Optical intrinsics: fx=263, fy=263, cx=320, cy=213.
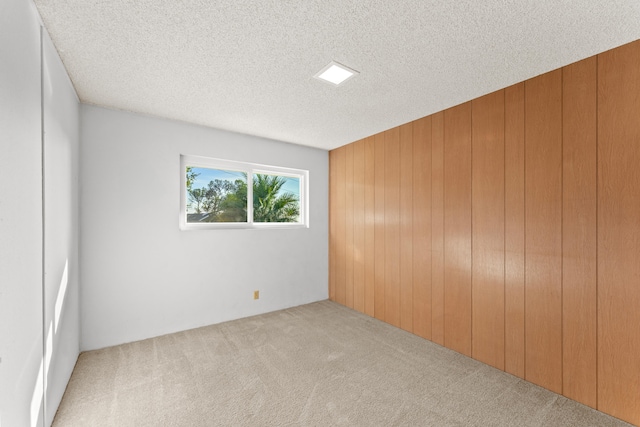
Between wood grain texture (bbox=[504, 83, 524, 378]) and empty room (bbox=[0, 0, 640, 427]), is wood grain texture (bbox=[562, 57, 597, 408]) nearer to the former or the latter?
empty room (bbox=[0, 0, 640, 427])

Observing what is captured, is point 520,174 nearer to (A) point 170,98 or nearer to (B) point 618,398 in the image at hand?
(B) point 618,398

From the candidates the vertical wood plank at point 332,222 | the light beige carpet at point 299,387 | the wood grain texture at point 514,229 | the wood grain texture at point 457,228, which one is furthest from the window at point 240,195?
the wood grain texture at point 514,229

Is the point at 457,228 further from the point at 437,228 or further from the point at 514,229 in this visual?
the point at 514,229

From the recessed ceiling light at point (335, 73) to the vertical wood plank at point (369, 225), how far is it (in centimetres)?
153

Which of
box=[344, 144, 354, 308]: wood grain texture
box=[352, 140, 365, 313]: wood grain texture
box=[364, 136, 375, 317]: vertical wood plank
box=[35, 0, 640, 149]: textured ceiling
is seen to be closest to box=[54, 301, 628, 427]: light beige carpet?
box=[364, 136, 375, 317]: vertical wood plank

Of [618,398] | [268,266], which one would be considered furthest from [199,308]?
[618,398]

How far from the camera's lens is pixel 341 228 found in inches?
160

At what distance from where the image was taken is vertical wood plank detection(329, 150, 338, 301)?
13.8ft

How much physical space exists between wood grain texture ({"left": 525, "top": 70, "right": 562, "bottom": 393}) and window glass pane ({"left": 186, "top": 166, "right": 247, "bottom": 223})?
123 inches

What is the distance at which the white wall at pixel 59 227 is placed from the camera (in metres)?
1.60

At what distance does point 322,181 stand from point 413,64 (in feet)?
8.16

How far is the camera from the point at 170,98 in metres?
2.47

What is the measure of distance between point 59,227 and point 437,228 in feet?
10.6

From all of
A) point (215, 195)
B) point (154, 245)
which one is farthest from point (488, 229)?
point (154, 245)
